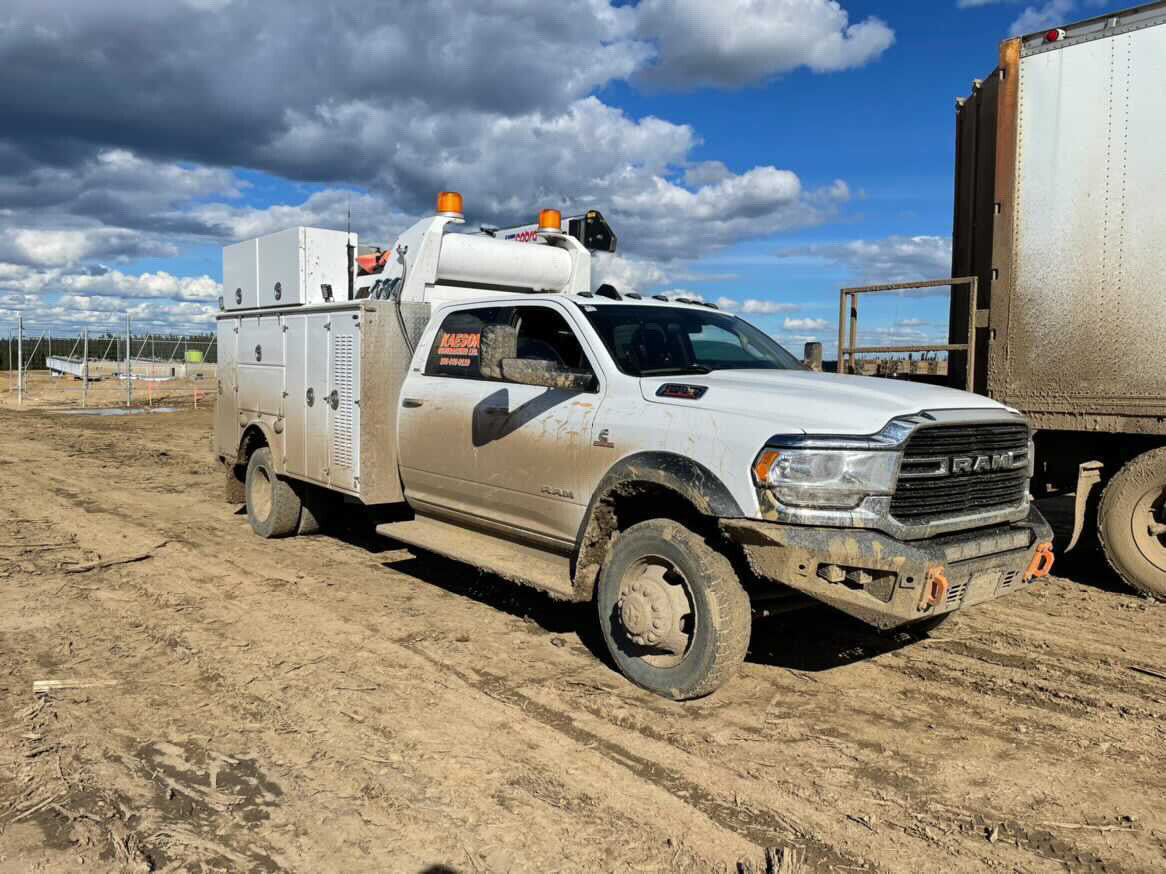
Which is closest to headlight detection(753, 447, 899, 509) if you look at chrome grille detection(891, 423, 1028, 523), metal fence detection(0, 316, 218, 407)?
chrome grille detection(891, 423, 1028, 523)

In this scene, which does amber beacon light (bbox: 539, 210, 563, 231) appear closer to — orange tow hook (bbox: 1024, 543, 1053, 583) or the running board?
the running board

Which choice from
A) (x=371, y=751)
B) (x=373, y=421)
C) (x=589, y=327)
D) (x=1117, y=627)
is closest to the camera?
(x=371, y=751)

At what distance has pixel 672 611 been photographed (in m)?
4.39

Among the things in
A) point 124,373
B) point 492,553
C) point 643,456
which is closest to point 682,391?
point 643,456

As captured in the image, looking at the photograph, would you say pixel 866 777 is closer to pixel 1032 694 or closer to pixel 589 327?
pixel 1032 694

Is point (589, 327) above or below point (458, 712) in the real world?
above

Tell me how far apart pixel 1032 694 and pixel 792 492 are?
6.08 ft

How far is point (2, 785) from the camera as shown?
11.6 feet

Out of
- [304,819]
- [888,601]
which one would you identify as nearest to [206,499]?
[304,819]

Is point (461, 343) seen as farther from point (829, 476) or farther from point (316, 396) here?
point (829, 476)

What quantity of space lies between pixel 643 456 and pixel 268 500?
4.91 m

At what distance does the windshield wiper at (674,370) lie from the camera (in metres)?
4.93

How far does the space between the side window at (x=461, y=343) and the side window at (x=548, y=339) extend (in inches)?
8.6

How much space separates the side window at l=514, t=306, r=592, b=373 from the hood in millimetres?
590
